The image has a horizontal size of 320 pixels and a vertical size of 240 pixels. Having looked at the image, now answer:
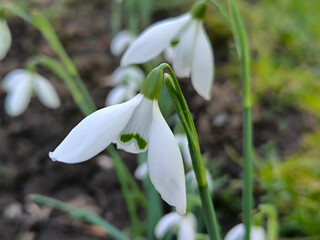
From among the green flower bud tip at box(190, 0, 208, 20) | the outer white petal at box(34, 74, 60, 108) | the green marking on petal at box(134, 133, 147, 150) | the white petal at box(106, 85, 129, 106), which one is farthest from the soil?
the green marking on petal at box(134, 133, 147, 150)

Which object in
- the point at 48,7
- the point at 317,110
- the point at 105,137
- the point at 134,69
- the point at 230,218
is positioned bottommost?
the point at 230,218

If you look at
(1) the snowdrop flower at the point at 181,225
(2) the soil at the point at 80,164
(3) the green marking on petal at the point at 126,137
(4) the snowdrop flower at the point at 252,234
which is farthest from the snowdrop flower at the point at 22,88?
(3) the green marking on petal at the point at 126,137

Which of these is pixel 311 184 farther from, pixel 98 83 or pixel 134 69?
pixel 98 83

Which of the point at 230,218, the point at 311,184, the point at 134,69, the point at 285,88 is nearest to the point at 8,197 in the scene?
the point at 134,69

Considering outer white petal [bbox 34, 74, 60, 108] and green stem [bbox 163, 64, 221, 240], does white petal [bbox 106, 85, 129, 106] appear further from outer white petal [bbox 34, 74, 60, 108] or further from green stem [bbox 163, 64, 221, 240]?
green stem [bbox 163, 64, 221, 240]

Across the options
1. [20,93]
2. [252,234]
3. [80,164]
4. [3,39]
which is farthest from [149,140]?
[80,164]

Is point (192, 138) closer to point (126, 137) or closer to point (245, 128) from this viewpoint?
point (126, 137)

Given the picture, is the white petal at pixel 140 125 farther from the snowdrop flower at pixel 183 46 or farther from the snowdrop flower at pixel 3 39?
the snowdrop flower at pixel 3 39
